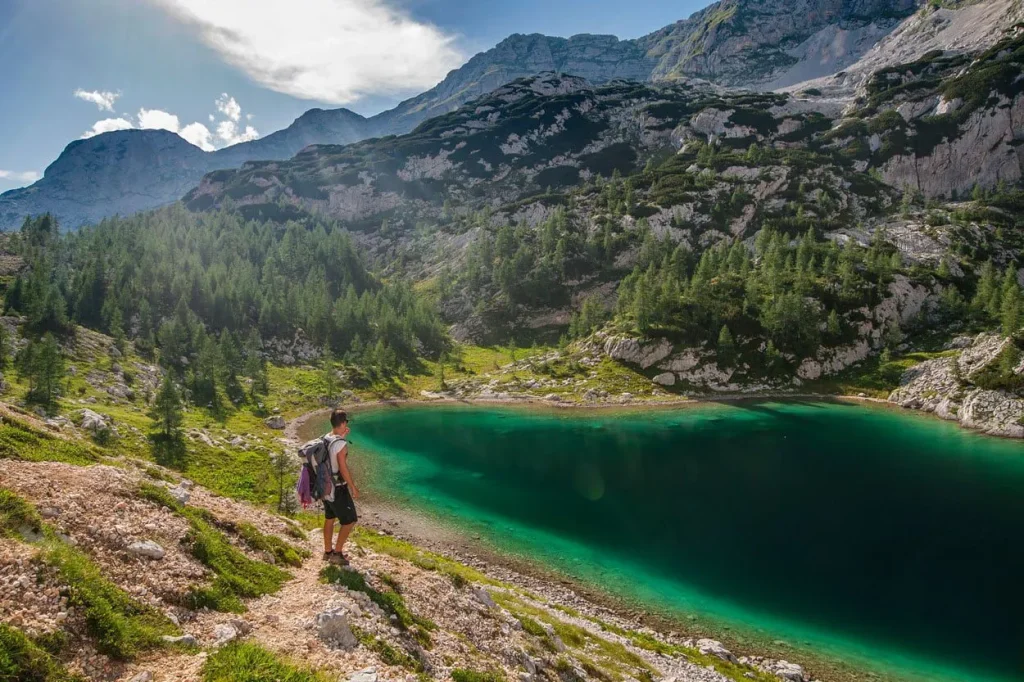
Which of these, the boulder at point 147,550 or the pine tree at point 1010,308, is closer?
the boulder at point 147,550

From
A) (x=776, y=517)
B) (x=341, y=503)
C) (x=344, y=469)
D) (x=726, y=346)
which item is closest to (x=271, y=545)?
(x=341, y=503)

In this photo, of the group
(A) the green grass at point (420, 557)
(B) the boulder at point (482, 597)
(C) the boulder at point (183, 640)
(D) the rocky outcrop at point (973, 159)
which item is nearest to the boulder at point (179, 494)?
(A) the green grass at point (420, 557)

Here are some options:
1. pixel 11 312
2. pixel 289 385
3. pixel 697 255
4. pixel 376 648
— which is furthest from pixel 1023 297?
pixel 11 312

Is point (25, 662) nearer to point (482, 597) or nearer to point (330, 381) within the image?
point (482, 597)

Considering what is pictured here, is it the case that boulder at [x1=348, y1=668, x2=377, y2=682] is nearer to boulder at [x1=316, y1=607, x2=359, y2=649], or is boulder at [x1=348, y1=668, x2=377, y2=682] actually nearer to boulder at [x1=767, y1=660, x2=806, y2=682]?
boulder at [x1=316, y1=607, x2=359, y2=649]

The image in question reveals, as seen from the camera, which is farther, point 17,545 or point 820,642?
point 820,642

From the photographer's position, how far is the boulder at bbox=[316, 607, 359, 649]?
12008 millimetres

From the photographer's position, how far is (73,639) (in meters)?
9.16

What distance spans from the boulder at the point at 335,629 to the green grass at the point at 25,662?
4770 mm

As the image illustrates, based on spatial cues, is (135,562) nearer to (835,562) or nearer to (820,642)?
(820,642)

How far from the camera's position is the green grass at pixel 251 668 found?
9.54 m

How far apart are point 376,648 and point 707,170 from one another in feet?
663

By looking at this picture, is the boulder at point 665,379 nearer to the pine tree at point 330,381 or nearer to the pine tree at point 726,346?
the pine tree at point 726,346

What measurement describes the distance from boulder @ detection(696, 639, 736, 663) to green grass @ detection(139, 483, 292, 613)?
24247 millimetres
